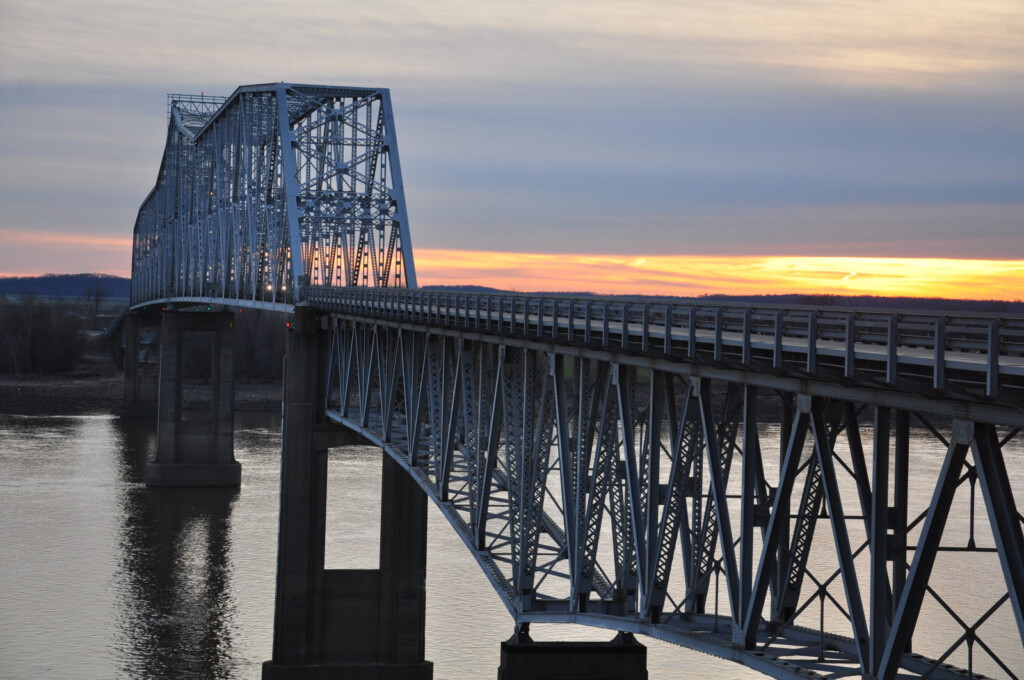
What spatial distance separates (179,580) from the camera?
54812 mm

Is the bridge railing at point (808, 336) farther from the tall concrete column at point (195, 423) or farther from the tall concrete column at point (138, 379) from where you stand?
the tall concrete column at point (138, 379)

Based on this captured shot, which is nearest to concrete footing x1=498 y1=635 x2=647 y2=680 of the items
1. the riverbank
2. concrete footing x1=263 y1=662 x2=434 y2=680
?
concrete footing x1=263 y1=662 x2=434 y2=680

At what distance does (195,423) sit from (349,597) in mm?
45837

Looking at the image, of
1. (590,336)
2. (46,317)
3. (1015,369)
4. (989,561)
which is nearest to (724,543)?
(1015,369)

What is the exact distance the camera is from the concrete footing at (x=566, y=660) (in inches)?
939

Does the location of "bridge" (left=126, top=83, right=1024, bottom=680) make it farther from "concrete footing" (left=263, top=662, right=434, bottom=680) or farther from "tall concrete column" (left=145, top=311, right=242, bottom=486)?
"tall concrete column" (left=145, top=311, right=242, bottom=486)

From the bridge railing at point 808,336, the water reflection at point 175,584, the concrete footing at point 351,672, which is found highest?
the bridge railing at point 808,336

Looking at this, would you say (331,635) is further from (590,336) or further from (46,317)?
(46,317)

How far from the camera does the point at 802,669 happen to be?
15.4 m

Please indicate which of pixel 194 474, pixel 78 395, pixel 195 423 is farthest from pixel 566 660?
pixel 78 395

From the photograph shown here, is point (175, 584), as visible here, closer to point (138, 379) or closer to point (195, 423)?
point (195, 423)

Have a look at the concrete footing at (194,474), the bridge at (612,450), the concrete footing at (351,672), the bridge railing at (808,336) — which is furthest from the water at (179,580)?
the bridge railing at (808,336)

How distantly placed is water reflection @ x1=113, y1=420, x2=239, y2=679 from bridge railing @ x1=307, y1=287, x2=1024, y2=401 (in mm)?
21503

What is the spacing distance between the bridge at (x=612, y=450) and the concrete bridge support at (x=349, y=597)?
0.07 meters
